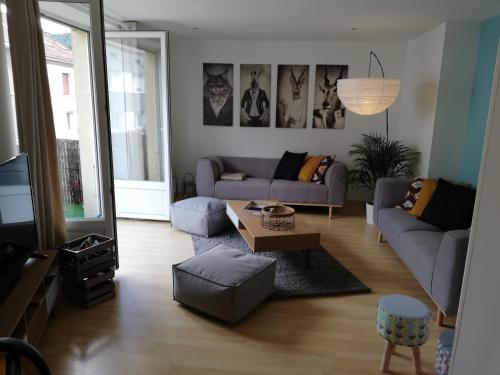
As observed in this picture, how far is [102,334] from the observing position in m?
2.40

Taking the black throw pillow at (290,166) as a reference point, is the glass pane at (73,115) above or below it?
above

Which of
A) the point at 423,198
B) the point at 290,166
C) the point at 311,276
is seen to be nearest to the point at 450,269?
the point at 311,276

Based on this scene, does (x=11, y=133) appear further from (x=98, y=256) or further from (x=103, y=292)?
(x=103, y=292)

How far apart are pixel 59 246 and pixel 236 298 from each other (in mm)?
1348

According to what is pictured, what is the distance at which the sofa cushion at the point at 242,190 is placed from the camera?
199 inches

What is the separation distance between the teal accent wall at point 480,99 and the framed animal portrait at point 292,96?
2.21 metres

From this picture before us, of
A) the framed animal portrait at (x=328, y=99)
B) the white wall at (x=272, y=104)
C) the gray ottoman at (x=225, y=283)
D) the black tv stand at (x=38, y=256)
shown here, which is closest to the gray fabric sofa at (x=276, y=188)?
the white wall at (x=272, y=104)

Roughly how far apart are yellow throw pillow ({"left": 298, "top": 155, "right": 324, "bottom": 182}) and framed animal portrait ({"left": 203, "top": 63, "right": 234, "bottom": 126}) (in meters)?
1.31

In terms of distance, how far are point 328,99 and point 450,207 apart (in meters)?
2.75

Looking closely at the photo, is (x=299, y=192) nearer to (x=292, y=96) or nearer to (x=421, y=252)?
(x=292, y=96)

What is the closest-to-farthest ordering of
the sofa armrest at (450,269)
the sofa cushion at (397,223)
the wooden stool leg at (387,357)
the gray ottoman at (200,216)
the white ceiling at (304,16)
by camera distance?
the wooden stool leg at (387,357) < the sofa armrest at (450,269) < the sofa cushion at (397,223) < the white ceiling at (304,16) < the gray ottoman at (200,216)

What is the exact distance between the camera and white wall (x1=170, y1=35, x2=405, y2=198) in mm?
5457

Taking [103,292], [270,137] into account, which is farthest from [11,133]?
[270,137]

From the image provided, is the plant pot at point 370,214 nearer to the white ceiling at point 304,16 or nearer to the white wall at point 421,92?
the white wall at point 421,92
